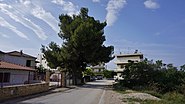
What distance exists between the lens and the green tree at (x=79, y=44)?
142ft

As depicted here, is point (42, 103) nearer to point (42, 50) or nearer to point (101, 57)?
point (101, 57)

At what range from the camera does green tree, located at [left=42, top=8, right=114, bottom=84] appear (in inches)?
1700

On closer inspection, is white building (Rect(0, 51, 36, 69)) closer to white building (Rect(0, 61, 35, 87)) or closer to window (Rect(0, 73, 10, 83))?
white building (Rect(0, 61, 35, 87))

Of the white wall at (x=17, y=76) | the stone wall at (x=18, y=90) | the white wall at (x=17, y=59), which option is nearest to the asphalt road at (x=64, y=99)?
the stone wall at (x=18, y=90)

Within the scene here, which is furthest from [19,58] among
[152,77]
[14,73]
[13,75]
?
[152,77]

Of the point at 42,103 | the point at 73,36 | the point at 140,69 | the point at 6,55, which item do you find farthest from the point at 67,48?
the point at 42,103

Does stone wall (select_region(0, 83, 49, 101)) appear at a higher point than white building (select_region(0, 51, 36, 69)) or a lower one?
lower

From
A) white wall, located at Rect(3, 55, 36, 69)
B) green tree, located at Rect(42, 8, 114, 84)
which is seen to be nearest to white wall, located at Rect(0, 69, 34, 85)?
green tree, located at Rect(42, 8, 114, 84)

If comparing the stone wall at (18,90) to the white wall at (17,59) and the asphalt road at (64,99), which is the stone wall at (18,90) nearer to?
the asphalt road at (64,99)

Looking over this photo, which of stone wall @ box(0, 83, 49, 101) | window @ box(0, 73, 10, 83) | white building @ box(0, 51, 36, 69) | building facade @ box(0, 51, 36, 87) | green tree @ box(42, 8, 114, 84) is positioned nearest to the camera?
stone wall @ box(0, 83, 49, 101)

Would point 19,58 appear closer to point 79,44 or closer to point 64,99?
point 79,44

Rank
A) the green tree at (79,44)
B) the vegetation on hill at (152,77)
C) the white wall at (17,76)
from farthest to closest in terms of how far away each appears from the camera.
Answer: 1. the green tree at (79,44)
2. the vegetation on hill at (152,77)
3. the white wall at (17,76)

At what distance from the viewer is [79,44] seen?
44094 millimetres

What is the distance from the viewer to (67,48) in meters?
46.2
